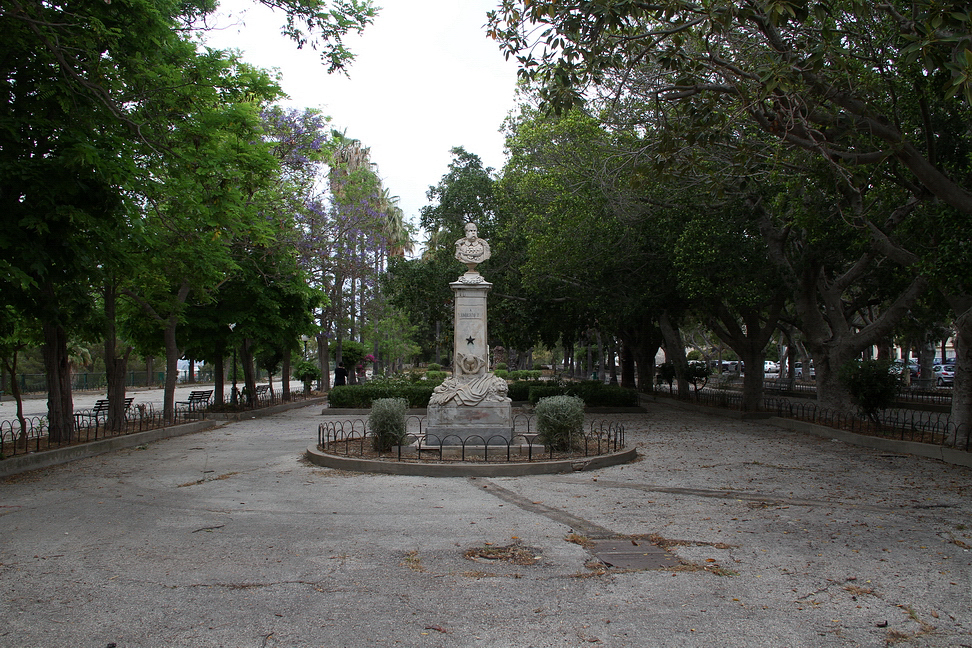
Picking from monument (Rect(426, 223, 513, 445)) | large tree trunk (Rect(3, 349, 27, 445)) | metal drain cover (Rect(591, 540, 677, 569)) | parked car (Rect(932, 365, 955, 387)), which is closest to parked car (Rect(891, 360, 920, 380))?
parked car (Rect(932, 365, 955, 387))

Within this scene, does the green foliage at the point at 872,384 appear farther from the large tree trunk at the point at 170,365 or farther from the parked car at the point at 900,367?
the large tree trunk at the point at 170,365

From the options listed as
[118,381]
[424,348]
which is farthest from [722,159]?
[424,348]

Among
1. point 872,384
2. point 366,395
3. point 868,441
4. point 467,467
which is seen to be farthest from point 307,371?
point 868,441

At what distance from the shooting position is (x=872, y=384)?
15.7 m

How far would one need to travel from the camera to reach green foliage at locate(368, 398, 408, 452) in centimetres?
1240

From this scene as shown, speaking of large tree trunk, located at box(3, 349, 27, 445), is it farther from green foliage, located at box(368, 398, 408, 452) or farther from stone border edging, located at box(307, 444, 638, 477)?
green foliage, located at box(368, 398, 408, 452)

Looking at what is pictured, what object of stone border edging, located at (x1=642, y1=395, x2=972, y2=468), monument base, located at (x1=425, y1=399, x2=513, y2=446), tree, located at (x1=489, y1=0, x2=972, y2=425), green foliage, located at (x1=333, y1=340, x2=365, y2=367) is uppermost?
tree, located at (x1=489, y1=0, x2=972, y2=425)

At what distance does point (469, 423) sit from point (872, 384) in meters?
9.42

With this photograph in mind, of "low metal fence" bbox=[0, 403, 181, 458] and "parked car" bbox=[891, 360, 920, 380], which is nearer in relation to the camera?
"low metal fence" bbox=[0, 403, 181, 458]

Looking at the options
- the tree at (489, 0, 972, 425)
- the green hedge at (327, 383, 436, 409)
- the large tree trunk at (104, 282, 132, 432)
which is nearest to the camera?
the tree at (489, 0, 972, 425)

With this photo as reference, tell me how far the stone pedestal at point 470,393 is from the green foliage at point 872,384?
8448 millimetres

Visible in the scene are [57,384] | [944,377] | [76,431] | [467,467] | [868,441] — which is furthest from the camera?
[944,377]

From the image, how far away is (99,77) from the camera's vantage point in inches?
366

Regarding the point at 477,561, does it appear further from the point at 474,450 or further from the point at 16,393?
the point at 16,393
